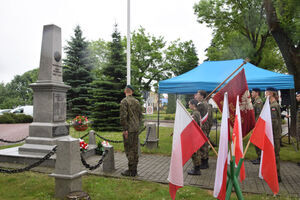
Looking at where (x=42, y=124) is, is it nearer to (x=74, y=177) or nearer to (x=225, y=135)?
(x=74, y=177)

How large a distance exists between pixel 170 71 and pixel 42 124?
33.6 meters

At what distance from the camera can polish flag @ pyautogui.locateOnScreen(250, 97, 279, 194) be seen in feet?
10.7

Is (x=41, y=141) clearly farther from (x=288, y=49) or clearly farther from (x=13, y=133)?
(x=288, y=49)

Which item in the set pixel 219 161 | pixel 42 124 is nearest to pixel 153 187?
pixel 219 161

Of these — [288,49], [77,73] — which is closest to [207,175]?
[288,49]

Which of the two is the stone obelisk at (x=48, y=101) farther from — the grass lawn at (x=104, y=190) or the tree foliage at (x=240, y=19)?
the tree foliage at (x=240, y=19)

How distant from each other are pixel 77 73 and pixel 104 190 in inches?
821

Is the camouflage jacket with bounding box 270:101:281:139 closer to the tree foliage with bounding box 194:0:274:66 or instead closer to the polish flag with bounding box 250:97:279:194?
the polish flag with bounding box 250:97:279:194

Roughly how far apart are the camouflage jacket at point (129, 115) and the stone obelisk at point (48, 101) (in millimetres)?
2872

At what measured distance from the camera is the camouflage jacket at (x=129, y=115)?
5578 millimetres

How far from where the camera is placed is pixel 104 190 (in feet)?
15.9

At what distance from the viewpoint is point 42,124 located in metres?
7.36

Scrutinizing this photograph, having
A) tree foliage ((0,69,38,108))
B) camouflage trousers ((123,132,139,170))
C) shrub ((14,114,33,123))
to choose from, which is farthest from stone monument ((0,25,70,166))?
tree foliage ((0,69,38,108))

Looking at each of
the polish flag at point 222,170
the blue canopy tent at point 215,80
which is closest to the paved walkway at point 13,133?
the blue canopy tent at point 215,80
